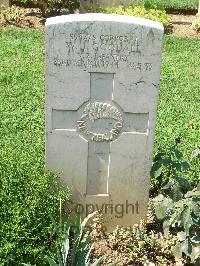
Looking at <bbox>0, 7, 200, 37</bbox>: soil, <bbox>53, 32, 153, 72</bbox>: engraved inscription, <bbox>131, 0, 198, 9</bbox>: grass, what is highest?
<bbox>131, 0, 198, 9</bbox>: grass

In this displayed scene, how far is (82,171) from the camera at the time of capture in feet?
12.9

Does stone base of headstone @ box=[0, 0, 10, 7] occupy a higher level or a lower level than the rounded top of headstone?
higher

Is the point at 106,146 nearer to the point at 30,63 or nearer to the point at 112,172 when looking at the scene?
the point at 112,172

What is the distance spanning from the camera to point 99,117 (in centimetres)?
376

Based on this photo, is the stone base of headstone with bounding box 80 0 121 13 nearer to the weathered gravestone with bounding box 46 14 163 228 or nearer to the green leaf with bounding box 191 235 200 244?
the weathered gravestone with bounding box 46 14 163 228

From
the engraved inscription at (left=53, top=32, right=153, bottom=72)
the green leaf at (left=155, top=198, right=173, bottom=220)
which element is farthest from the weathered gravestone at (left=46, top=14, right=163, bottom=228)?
the green leaf at (left=155, top=198, right=173, bottom=220)

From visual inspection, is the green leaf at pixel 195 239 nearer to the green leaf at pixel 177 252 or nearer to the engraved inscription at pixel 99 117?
the green leaf at pixel 177 252

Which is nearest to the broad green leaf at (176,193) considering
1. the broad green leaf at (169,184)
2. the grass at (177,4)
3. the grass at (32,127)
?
the broad green leaf at (169,184)

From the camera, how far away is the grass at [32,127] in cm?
336

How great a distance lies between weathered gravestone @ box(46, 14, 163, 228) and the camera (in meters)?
3.48

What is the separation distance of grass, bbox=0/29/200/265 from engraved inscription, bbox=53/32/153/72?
857 millimetres

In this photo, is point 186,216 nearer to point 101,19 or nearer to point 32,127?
point 101,19

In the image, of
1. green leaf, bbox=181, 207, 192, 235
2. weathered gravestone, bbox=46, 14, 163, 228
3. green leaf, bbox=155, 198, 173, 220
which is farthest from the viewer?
green leaf, bbox=155, 198, 173, 220

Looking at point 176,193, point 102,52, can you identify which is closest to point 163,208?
point 176,193
